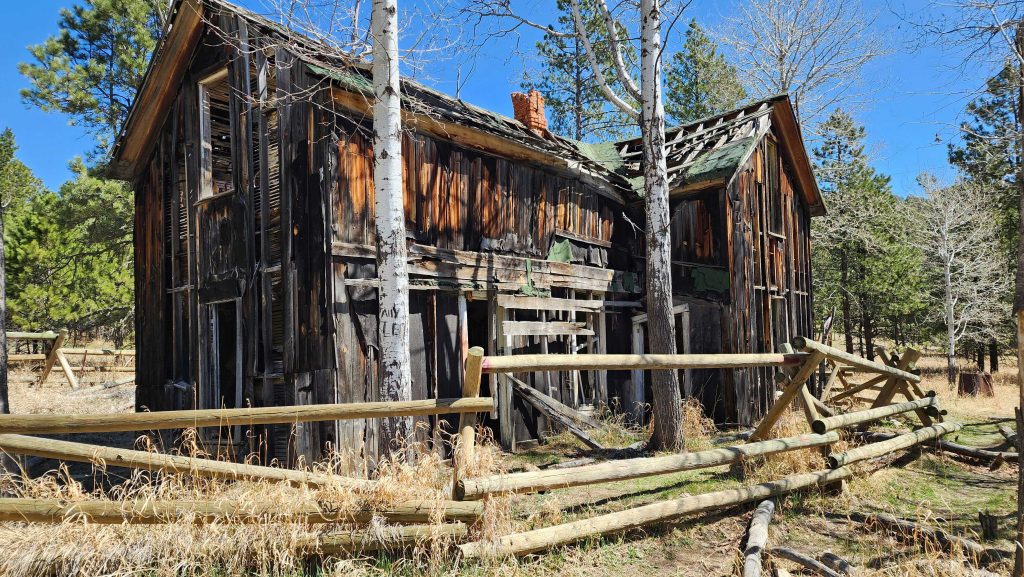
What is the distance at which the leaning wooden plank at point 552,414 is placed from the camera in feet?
31.5

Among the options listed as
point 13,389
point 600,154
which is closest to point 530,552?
point 600,154

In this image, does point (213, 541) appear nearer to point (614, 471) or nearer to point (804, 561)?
point (614, 471)

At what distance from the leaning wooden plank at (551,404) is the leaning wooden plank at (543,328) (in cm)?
78

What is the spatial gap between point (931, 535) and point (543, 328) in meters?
6.40

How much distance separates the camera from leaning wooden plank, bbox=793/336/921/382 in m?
6.88

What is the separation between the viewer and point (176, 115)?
10.6 meters

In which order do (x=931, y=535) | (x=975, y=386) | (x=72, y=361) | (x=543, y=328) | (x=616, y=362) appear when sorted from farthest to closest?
1. (x=72, y=361)
2. (x=975, y=386)
3. (x=543, y=328)
4. (x=616, y=362)
5. (x=931, y=535)

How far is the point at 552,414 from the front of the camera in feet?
32.3

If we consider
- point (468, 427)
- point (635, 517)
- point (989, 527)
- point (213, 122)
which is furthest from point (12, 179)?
point (989, 527)

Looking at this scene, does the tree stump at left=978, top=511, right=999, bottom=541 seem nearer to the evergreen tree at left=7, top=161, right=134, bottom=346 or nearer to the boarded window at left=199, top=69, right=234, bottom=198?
the boarded window at left=199, top=69, right=234, bottom=198

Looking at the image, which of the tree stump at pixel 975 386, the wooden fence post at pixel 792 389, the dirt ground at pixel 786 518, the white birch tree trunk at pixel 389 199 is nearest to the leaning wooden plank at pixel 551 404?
the dirt ground at pixel 786 518

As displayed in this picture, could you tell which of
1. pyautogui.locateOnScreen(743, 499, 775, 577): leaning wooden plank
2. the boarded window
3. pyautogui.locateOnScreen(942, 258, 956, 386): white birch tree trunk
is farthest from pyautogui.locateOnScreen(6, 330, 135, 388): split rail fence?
pyautogui.locateOnScreen(942, 258, 956, 386): white birch tree trunk

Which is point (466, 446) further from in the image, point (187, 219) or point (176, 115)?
point (176, 115)

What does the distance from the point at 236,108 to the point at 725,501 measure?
28.4 ft
